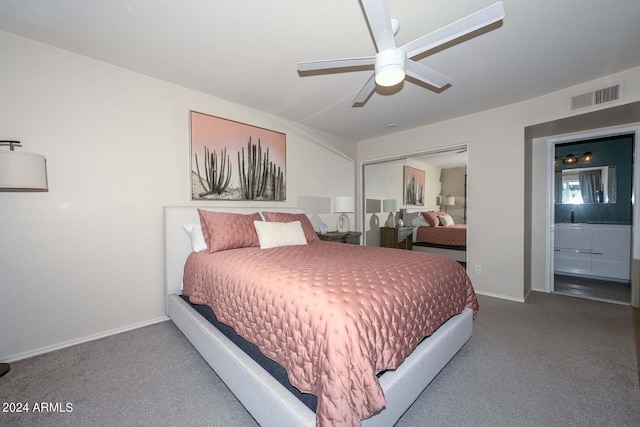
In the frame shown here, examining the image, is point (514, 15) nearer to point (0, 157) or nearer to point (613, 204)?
point (0, 157)

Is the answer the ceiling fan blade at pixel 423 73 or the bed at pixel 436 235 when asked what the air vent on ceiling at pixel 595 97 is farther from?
the bed at pixel 436 235

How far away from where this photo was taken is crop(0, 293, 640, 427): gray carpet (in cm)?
140

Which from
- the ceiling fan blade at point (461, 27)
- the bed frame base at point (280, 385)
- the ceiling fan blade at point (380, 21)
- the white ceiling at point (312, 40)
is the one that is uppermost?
the white ceiling at point (312, 40)

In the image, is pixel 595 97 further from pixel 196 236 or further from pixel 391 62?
pixel 196 236

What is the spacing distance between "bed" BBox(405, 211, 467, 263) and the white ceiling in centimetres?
254

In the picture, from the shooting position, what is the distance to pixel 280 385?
4.09ft

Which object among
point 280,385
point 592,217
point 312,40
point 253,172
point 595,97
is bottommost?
point 280,385

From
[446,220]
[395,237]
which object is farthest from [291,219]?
[446,220]

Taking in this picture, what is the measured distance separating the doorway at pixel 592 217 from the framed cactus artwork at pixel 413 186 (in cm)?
203

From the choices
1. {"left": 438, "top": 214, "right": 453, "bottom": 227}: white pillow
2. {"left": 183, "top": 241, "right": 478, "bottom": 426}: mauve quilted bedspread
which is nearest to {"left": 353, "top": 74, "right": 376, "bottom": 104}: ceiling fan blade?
{"left": 183, "top": 241, "right": 478, "bottom": 426}: mauve quilted bedspread

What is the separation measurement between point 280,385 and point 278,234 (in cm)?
156

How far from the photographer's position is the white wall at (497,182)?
312 centimetres

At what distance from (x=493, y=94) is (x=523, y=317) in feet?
8.01

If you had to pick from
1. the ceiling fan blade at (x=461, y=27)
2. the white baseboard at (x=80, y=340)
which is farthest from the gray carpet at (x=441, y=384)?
the ceiling fan blade at (x=461, y=27)
